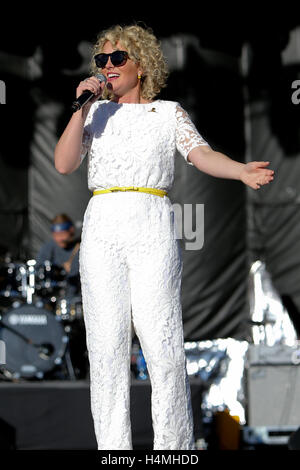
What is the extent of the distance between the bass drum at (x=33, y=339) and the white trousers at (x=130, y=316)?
3.85 m

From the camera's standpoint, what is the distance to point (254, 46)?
24.1 ft

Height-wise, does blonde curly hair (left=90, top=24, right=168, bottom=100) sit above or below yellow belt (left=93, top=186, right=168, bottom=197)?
above

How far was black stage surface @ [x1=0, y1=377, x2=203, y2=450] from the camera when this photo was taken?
419cm

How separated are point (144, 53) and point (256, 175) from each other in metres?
0.70

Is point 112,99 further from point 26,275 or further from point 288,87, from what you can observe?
point 288,87

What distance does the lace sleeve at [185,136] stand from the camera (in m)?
2.73

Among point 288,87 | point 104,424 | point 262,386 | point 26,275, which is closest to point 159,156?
point 104,424

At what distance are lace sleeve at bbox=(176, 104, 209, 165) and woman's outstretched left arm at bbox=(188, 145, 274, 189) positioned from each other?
1.0 inches

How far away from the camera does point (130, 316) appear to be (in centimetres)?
268

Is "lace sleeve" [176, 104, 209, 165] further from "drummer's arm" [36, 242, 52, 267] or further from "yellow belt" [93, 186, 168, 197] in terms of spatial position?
"drummer's arm" [36, 242, 52, 267]

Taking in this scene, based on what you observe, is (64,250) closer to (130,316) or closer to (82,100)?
(130,316)
